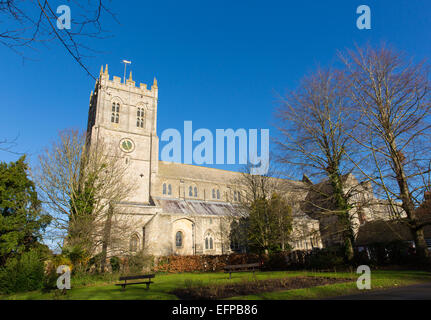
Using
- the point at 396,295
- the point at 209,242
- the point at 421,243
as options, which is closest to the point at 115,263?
the point at 209,242

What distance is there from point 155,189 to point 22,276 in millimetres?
20413

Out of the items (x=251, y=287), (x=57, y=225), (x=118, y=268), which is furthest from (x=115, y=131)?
(x=251, y=287)

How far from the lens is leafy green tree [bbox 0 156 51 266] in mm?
18422

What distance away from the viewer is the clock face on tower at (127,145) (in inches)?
1337

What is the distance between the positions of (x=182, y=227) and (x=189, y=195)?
8.51m

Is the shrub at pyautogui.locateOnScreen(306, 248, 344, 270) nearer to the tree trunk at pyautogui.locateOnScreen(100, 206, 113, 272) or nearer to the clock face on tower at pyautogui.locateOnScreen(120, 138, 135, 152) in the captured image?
the tree trunk at pyautogui.locateOnScreen(100, 206, 113, 272)

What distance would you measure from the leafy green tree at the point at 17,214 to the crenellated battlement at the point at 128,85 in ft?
56.8

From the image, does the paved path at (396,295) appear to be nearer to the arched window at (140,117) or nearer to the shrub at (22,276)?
the shrub at (22,276)

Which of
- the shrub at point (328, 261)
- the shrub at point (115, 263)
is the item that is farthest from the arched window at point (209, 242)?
the shrub at point (328, 261)

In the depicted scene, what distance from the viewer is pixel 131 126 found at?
3550 cm

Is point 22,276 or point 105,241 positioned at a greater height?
point 105,241

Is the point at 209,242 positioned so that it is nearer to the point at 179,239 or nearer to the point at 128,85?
the point at 179,239
